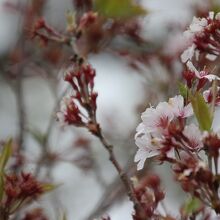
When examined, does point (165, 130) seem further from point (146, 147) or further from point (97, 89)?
point (97, 89)

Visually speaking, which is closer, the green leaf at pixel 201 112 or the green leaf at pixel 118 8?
the green leaf at pixel 201 112

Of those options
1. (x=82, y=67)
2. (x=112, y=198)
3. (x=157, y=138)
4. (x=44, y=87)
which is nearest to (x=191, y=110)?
(x=157, y=138)

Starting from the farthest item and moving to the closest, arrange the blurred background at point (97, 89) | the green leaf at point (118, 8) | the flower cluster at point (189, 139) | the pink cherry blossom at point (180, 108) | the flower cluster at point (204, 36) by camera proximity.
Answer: the blurred background at point (97, 89) → the green leaf at point (118, 8) → the flower cluster at point (204, 36) → the pink cherry blossom at point (180, 108) → the flower cluster at point (189, 139)

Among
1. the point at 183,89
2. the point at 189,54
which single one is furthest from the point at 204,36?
the point at 183,89

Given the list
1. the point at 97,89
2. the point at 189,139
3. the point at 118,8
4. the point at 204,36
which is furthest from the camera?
the point at 97,89

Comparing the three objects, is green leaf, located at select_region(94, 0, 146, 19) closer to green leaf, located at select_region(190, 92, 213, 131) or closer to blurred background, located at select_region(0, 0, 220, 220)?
blurred background, located at select_region(0, 0, 220, 220)

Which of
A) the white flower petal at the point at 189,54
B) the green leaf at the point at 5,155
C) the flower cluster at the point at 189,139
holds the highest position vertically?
the green leaf at the point at 5,155

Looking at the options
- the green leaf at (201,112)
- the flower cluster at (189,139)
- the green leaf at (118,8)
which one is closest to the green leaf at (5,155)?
the flower cluster at (189,139)

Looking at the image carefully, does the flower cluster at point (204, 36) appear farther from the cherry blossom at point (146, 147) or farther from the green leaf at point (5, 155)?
the green leaf at point (5, 155)
